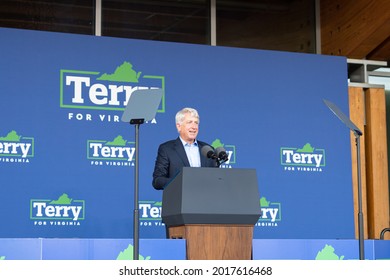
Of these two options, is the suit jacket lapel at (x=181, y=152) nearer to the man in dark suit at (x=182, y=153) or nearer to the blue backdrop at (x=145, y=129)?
the man in dark suit at (x=182, y=153)

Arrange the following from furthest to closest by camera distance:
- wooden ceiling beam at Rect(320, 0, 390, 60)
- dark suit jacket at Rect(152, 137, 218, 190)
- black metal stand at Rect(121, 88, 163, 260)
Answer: wooden ceiling beam at Rect(320, 0, 390, 60) < dark suit jacket at Rect(152, 137, 218, 190) < black metal stand at Rect(121, 88, 163, 260)

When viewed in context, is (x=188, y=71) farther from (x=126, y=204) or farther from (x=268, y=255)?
(x=268, y=255)

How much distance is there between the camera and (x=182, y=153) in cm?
494

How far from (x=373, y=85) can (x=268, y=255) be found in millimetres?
4417

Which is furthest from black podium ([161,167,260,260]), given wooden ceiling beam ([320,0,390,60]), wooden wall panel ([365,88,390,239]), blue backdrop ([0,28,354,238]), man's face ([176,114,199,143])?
wooden ceiling beam ([320,0,390,60])

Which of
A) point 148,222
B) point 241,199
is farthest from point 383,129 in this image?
point 241,199

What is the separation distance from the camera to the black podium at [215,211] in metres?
4.05

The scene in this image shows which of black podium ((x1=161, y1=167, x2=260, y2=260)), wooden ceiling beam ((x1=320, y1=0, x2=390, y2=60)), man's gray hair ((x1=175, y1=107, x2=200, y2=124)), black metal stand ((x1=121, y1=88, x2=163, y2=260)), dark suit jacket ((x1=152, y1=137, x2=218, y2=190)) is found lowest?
black podium ((x1=161, y1=167, x2=260, y2=260))

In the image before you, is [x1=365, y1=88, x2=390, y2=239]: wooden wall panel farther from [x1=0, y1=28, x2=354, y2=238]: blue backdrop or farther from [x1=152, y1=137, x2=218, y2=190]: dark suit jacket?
[x1=152, y1=137, x2=218, y2=190]: dark suit jacket

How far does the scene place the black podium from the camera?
405cm

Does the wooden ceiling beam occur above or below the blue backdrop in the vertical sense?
above

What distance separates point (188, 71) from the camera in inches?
287

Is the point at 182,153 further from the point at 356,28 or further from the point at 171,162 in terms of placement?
the point at 356,28

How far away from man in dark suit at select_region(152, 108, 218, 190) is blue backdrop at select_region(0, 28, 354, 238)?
6.39 feet
